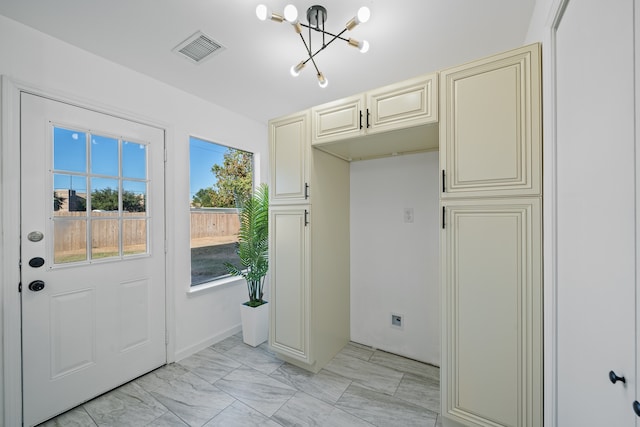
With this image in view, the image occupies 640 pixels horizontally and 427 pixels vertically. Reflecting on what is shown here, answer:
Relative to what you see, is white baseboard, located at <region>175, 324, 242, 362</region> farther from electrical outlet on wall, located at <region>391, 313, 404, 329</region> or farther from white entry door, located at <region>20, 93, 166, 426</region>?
electrical outlet on wall, located at <region>391, 313, 404, 329</region>

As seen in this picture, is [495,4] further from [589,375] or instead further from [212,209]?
[212,209]

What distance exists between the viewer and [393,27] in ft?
5.34

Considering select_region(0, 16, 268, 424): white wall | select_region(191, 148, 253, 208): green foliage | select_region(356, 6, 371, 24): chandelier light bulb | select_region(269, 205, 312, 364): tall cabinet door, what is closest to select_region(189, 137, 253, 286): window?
select_region(191, 148, 253, 208): green foliage

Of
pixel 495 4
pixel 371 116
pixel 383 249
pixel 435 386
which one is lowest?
pixel 435 386

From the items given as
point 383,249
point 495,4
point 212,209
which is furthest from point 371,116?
point 212,209

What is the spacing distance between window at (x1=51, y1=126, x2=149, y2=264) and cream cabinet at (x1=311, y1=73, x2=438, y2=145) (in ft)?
5.14

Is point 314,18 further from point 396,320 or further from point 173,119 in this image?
point 396,320

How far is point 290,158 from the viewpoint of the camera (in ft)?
7.39

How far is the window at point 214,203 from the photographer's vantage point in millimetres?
2717

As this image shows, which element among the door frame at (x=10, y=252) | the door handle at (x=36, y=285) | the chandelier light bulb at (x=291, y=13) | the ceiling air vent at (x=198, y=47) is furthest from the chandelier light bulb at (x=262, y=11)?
the door handle at (x=36, y=285)

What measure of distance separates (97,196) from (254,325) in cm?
180

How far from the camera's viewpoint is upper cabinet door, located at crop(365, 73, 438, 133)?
162 cm

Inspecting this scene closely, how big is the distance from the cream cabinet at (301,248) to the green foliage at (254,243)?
49 centimetres

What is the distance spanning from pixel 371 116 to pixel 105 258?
2.29 m
